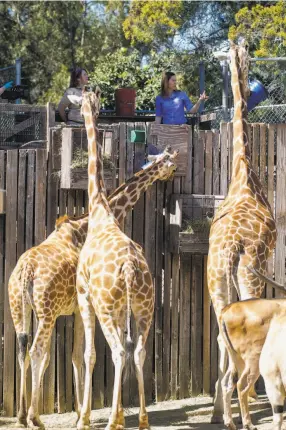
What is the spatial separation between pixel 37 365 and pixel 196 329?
2.17m

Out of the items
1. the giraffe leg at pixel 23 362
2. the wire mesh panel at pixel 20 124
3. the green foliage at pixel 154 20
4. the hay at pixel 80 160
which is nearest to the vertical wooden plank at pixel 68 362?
the giraffe leg at pixel 23 362

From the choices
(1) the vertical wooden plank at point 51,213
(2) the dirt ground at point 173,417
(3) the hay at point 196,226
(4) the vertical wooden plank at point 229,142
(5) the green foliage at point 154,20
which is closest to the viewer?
(2) the dirt ground at point 173,417

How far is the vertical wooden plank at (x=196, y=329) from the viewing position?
1017cm

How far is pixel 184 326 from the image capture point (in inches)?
400

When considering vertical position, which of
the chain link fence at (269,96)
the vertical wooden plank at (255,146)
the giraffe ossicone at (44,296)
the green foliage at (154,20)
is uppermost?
the green foliage at (154,20)

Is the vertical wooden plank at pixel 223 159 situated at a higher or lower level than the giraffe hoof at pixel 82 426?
higher

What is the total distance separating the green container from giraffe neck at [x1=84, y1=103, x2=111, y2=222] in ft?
1.97

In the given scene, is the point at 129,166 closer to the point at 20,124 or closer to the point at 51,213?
the point at 51,213

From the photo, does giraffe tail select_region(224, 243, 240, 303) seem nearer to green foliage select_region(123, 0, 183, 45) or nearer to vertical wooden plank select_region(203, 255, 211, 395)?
vertical wooden plank select_region(203, 255, 211, 395)

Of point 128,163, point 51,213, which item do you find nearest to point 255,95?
point 128,163

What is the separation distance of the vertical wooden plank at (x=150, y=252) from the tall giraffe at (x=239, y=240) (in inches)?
34.0

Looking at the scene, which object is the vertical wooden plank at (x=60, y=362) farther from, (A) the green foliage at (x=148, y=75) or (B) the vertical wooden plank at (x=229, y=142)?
(A) the green foliage at (x=148, y=75)

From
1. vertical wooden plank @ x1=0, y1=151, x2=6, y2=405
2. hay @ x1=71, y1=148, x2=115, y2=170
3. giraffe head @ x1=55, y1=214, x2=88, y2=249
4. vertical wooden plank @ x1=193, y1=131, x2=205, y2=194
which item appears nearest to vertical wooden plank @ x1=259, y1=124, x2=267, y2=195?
vertical wooden plank @ x1=193, y1=131, x2=205, y2=194

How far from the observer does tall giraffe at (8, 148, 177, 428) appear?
8711mm
